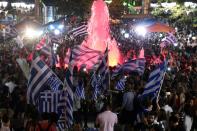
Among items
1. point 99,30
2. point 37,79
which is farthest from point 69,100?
point 99,30

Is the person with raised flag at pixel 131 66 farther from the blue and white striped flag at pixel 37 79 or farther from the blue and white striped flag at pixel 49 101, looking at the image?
the blue and white striped flag at pixel 49 101

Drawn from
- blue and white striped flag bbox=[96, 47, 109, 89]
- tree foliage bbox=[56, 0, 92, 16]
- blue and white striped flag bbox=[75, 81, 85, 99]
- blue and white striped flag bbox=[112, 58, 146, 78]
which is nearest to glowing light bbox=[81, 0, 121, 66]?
blue and white striped flag bbox=[112, 58, 146, 78]

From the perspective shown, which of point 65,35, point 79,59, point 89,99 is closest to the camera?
point 89,99

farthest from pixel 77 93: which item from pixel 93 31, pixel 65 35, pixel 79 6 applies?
pixel 79 6

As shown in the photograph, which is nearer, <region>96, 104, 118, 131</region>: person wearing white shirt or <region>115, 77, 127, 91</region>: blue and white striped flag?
<region>96, 104, 118, 131</region>: person wearing white shirt

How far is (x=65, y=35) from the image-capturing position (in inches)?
1767

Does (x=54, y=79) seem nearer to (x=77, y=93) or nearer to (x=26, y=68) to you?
A: (x=77, y=93)

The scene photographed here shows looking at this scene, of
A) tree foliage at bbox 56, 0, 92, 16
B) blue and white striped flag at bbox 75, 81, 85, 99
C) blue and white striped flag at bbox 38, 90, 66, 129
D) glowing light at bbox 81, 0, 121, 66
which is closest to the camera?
blue and white striped flag at bbox 38, 90, 66, 129

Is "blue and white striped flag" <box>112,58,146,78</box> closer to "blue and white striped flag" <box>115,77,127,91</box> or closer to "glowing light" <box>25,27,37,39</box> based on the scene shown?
"blue and white striped flag" <box>115,77,127,91</box>

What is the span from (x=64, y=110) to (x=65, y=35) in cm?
3415

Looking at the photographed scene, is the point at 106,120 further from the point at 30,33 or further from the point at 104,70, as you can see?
the point at 30,33

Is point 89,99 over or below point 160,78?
below

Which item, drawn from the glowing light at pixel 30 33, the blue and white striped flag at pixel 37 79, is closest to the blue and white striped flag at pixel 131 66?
the blue and white striped flag at pixel 37 79

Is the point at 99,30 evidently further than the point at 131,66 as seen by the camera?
Yes
